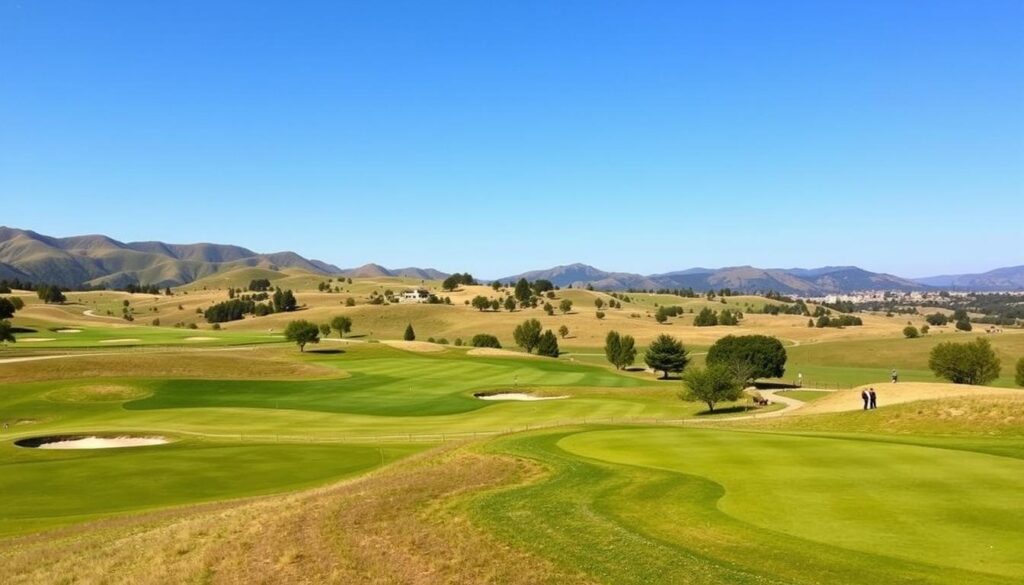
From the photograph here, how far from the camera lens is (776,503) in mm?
18344

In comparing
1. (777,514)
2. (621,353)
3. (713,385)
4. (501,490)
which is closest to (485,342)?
(621,353)

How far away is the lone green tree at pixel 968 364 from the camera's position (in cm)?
8225

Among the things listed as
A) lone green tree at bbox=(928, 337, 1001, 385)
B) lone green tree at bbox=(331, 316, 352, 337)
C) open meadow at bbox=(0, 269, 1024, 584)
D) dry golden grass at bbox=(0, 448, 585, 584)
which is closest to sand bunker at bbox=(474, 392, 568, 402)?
open meadow at bbox=(0, 269, 1024, 584)

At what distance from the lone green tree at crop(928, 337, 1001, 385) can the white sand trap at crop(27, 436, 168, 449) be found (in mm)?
89856

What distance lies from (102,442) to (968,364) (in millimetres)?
95029

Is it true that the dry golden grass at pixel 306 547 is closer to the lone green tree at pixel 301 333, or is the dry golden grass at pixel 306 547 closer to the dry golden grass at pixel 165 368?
the dry golden grass at pixel 165 368

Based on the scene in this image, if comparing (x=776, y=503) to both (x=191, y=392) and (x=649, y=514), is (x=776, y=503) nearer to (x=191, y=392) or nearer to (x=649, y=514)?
(x=649, y=514)

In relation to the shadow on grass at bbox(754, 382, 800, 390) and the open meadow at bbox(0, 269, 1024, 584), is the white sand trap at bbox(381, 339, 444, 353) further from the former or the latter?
the shadow on grass at bbox(754, 382, 800, 390)

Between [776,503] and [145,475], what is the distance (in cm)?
3206

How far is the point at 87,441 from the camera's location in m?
49.9

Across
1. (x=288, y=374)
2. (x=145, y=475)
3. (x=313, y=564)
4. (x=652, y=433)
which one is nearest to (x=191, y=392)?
(x=288, y=374)

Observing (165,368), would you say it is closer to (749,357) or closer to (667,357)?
(667,357)

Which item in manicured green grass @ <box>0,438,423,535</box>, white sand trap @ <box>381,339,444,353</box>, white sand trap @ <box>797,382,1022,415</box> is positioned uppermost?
white sand trap @ <box>381,339,444,353</box>

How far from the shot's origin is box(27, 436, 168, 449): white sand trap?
4806 centimetres
